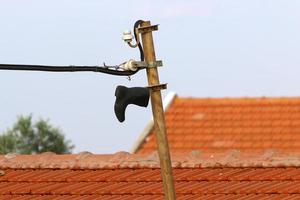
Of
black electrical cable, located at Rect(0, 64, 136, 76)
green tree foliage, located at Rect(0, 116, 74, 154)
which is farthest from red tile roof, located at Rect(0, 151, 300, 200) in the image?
green tree foliage, located at Rect(0, 116, 74, 154)

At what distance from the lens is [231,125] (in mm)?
28203

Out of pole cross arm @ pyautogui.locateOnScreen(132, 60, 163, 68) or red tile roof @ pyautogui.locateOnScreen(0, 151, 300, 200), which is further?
red tile roof @ pyautogui.locateOnScreen(0, 151, 300, 200)

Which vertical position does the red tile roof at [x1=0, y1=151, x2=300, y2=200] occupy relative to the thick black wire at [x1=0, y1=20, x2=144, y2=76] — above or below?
below

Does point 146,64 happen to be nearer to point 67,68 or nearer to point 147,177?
point 67,68

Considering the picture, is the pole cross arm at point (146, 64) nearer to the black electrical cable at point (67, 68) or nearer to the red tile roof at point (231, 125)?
the black electrical cable at point (67, 68)

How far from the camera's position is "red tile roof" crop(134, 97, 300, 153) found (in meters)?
27.1

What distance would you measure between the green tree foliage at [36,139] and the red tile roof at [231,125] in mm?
24754

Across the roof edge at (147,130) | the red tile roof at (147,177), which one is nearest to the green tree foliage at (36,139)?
the roof edge at (147,130)

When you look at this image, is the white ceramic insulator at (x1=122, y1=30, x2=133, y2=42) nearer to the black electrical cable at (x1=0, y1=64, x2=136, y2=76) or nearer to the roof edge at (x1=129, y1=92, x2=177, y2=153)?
the black electrical cable at (x1=0, y1=64, x2=136, y2=76)

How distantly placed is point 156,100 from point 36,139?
44.6 metres

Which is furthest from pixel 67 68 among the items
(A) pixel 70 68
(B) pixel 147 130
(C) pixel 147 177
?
(B) pixel 147 130

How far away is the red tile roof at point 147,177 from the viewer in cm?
1345

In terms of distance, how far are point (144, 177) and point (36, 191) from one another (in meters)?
1.22

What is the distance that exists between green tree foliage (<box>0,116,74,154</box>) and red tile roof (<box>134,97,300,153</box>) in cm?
2475
